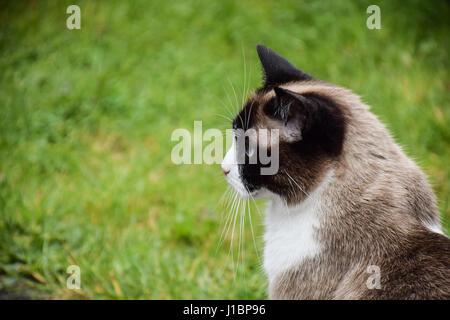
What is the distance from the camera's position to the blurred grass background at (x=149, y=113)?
3.31m

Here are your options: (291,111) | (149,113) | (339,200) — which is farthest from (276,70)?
(149,113)

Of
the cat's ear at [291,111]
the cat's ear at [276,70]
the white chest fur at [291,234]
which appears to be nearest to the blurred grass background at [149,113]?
the cat's ear at [276,70]

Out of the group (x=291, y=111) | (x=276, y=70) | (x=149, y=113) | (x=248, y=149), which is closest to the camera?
(x=291, y=111)

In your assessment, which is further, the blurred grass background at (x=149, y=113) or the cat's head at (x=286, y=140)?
the blurred grass background at (x=149, y=113)

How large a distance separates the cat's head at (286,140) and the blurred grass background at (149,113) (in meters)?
0.69

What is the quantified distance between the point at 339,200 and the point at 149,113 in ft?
9.92

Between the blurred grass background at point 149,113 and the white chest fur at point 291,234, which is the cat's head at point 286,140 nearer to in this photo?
the white chest fur at point 291,234

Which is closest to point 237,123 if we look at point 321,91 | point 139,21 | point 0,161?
point 321,91

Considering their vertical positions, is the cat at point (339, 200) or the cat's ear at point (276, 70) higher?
the cat's ear at point (276, 70)

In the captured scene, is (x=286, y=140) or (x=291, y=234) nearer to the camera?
(x=286, y=140)

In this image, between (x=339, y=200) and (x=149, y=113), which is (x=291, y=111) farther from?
(x=149, y=113)

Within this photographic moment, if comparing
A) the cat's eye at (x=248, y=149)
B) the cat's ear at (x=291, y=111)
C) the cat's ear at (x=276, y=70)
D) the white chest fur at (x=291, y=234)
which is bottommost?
the white chest fur at (x=291, y=234)

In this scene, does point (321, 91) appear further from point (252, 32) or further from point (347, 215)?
point (252, 32)

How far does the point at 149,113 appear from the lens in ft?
15.9
